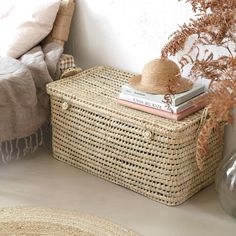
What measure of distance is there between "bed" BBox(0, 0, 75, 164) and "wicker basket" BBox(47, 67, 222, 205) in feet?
0.23

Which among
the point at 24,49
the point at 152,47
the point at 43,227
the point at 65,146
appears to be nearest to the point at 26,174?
the point at 65,146

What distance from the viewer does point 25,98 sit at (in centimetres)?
198

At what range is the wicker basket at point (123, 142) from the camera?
174 centimetres

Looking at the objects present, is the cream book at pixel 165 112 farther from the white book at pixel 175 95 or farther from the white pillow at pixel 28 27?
the white pillow at pixel 28 27

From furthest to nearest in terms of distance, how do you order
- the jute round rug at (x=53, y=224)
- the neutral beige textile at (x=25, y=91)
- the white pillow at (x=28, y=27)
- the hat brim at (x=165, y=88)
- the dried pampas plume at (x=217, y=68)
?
the white pillow at (x=28, y=27)
the neutral beige textile at (x=25, y=91)
the hat brim at (x=165, y=88)
the jute round rug at (x=53, y=224)
the dried pampas plume at (x=217, y=68)

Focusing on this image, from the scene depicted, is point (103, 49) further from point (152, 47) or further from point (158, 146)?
point (158, 146)

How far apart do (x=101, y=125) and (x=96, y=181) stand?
0.79 feet

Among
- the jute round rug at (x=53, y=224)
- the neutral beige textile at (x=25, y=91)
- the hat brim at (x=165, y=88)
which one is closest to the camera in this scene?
the jute round rug at (x=53, y=224)

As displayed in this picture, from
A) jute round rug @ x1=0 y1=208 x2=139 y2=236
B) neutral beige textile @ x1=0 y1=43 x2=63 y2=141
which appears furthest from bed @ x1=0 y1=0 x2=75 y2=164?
jute round rug @ x1=0 y1=208 x2=139 y2=236

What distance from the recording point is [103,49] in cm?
226

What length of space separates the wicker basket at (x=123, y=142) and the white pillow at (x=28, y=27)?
0.26 meters

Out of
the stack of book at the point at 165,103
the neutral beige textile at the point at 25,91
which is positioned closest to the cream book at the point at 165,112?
the stack of book at the point at 165,103

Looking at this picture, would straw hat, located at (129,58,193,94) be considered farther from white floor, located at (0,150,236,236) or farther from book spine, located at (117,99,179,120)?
white floor, located at (0,150,236,236)

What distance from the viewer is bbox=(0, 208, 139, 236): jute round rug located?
1665mm
